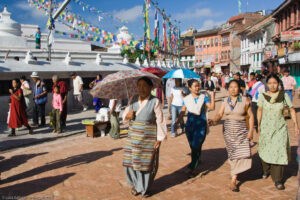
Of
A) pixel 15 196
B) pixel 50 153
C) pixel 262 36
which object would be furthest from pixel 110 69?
pixel 262 36

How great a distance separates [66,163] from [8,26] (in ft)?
61.4

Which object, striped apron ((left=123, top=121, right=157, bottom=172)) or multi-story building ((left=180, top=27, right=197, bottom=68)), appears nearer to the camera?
striped apron ((left=123, top=121, right=157, bottom=172))

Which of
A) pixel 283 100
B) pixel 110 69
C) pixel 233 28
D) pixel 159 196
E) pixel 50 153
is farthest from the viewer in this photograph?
pixel 233 28

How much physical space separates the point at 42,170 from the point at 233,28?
57.3 m

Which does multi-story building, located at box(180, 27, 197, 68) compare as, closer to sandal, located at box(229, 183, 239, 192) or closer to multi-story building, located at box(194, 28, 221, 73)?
multi-story building, located at box(194, 28, 221, 73)

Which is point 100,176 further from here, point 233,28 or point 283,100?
point 233,28

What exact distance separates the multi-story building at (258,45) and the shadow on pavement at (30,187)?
33.7 meters

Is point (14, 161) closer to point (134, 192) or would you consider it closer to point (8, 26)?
point (134, 192)

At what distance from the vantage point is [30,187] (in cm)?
497

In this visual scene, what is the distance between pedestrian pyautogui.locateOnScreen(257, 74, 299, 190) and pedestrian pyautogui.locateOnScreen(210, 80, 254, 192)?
348 mm

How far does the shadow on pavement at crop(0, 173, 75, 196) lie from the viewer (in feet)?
15.4

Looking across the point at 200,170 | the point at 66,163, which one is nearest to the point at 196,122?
the point at 200,170

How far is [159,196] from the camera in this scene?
4488mm

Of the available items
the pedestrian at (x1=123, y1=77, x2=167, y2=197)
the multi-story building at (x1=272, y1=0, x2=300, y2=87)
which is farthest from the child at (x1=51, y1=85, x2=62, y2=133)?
the multi-story building at (x1=272, y1=0, x2=300, y2=87)
